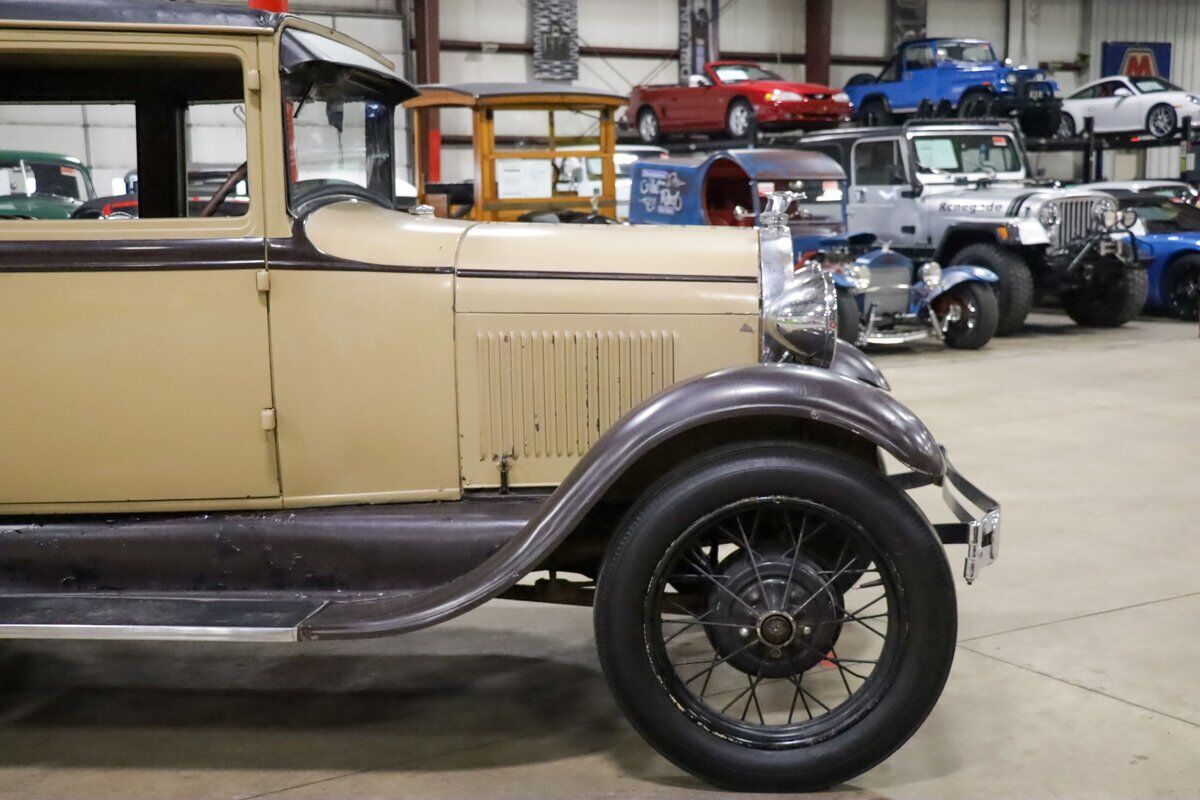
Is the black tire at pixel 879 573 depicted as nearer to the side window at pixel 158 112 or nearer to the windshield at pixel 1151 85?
the side window at pixel 158 112

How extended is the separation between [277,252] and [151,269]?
0.31 meters

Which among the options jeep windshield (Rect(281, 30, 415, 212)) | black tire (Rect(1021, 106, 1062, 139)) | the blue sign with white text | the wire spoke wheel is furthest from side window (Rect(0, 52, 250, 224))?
the blue sign with white text

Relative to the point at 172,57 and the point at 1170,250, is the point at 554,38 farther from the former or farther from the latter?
the point at 172,57

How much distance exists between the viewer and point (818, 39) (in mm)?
21000

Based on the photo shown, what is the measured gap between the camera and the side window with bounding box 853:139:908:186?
12.1m

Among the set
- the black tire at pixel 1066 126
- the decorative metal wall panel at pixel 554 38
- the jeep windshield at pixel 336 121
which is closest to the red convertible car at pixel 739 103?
the decorative metal wall panel at pixel 554 38

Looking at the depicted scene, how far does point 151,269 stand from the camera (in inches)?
116

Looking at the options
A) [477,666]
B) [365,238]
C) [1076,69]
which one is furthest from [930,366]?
[1076,69]

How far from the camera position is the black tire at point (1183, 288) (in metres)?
12.4

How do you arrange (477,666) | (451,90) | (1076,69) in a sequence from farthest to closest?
(1076,69) → (451,90) → (477,666)

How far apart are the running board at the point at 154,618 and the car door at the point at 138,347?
0.28 metres

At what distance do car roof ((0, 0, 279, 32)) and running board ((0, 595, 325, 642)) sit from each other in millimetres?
1358

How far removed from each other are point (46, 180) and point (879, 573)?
8.38 metres

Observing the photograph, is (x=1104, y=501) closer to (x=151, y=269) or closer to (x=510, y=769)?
(x=510, y=769)
